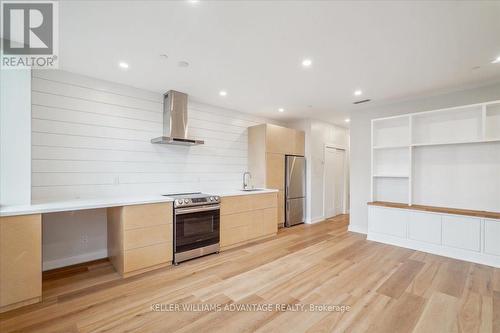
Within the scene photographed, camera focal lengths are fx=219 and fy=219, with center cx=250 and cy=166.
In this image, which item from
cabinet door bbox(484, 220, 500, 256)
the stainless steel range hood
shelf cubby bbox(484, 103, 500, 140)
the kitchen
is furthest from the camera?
the stainless steel range hood

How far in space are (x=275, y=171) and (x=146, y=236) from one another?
3.02 meters

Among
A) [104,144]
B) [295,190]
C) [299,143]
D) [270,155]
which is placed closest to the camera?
[104,144]

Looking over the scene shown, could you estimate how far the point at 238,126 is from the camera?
504cm

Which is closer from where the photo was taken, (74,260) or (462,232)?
(74,260)

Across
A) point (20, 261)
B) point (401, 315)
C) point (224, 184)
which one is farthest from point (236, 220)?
point (20, 261)

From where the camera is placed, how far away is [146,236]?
2.90 meters

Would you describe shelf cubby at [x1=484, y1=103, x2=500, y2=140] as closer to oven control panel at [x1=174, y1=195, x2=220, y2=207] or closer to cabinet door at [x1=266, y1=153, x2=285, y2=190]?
cabinet door at [x1=266, y1=153, x2=285, y2=190]

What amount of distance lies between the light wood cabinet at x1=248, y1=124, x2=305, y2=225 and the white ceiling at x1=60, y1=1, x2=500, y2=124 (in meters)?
1.36

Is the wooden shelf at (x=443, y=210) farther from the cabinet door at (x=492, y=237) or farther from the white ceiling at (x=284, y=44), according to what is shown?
the white ceiling at (x=284, y=44)

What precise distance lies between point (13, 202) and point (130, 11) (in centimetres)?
235

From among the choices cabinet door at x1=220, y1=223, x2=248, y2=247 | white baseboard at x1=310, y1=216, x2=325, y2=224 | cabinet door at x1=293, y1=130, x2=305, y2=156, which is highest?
cabinet door at x1=293, y1=130, x2=305, y2=156

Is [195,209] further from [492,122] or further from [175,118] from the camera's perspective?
[492,122]

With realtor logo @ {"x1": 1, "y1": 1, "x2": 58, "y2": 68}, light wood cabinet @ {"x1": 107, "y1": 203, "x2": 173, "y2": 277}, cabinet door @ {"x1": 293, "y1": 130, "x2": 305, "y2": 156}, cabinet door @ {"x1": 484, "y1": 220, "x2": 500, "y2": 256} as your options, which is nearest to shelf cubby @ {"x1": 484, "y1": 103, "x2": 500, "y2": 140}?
cabinet door @ {"x1": 484, "y1": 220, "x2": 500, "y2": 256}

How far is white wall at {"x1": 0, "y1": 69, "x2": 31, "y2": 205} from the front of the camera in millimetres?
2301
